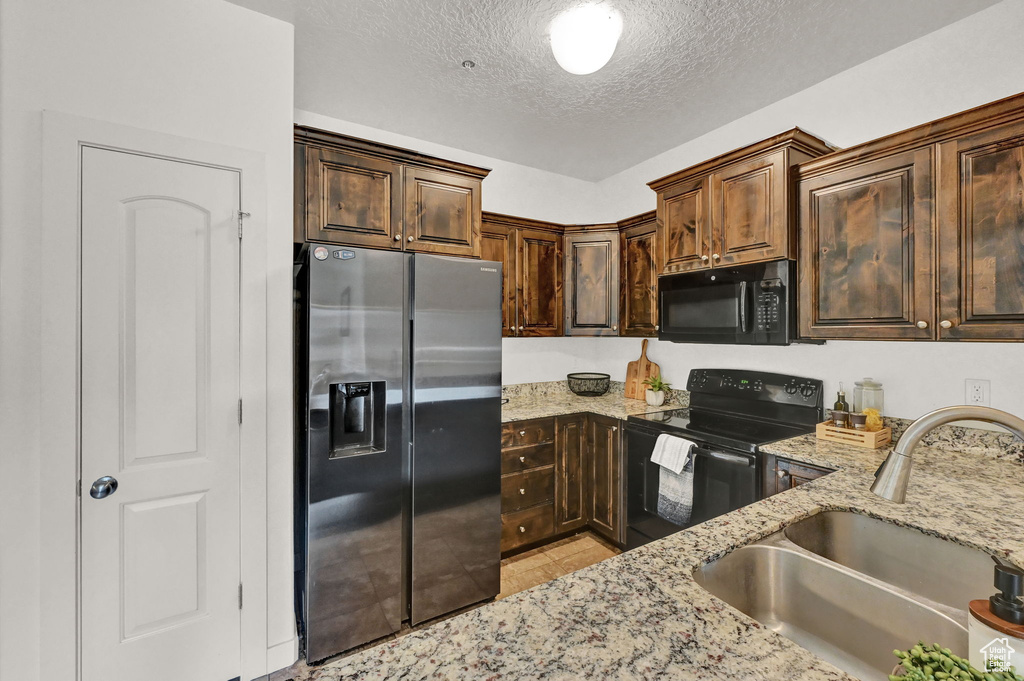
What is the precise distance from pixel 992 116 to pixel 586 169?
242 centimetres

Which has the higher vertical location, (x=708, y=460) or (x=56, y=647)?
(x=708, y=460)

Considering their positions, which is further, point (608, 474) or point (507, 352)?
point (507, 352)

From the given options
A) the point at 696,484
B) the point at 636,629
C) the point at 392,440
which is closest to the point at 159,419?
the point at 392,440

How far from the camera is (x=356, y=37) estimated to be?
2014mm

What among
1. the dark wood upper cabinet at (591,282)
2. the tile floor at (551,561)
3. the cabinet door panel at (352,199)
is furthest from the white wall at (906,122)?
the cabinet door panel at (352,199)

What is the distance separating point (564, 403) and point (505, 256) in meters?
1.14

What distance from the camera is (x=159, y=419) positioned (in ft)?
5.42

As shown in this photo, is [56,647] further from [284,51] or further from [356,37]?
[356,37]

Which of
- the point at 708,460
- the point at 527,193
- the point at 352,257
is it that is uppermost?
the point at 527,193

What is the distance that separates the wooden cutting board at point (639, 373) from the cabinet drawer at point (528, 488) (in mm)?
954

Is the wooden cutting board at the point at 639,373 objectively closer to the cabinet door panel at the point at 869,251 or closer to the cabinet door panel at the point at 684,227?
the cabinet door panel at the point at 684,227

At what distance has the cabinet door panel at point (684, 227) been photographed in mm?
2494

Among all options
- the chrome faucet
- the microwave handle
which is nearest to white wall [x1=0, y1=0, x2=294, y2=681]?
the chrome faucet

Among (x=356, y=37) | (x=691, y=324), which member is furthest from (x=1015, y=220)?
(x=356, y=37)
